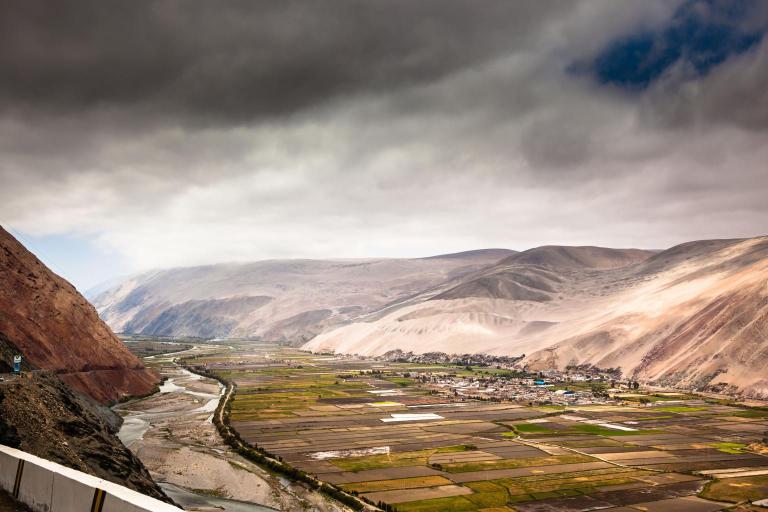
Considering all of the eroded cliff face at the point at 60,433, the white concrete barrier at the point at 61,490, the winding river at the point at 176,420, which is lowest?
the winding river at the point at 176,420

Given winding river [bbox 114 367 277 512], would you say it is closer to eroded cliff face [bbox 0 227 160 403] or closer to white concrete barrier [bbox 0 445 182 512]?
eroded cliff face [bbox 0 227 160 403]

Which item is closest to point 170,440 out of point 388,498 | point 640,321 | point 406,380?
point 388,498

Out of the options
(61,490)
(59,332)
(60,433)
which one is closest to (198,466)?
(60,433)

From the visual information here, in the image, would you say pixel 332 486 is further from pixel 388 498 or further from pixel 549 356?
pixel 549 356

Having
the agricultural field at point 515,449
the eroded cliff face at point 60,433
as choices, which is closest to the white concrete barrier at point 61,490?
the eroded cliff face at point 60,433

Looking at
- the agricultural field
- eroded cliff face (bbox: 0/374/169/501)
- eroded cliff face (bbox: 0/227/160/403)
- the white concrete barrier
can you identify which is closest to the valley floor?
the agricultural field

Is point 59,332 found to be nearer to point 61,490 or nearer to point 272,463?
point 272,463

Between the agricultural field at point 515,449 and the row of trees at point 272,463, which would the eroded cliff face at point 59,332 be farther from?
the row of trees at point 272,463
